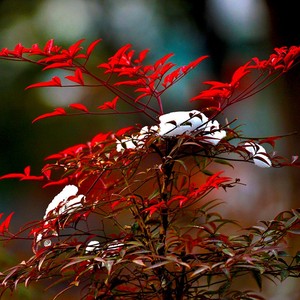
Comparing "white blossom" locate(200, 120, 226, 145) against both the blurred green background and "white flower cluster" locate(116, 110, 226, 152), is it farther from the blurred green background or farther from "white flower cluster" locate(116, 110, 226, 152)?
the blurred green background

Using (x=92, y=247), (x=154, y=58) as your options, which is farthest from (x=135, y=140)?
(x=154, y=58)

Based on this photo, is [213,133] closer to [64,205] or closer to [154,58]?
[64,205]

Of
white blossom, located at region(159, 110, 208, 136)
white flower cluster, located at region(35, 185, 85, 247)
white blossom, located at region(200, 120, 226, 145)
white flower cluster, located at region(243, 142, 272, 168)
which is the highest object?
white blossom, located at region(159, 110, 208, 136)

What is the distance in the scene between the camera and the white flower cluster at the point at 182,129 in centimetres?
103

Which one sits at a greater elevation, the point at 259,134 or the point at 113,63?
the point at 113,63

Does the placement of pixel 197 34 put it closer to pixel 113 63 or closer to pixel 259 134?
pixel 259 134

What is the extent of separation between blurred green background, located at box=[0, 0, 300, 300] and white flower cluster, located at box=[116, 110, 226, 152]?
30.2 inches

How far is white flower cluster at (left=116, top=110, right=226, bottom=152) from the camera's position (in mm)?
1030

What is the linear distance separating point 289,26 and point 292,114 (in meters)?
0.28

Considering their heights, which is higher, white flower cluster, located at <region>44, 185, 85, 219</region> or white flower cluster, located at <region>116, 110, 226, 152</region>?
white flower cluster, located at <region>116, 110, 226, 152</region>

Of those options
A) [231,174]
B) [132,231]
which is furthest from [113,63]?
[231,174]

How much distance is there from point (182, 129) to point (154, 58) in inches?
35.5

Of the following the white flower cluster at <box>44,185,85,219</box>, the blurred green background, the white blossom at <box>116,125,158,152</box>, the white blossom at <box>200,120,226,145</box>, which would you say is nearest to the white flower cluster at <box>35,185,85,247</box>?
the white flower cluster at <box>44,185,85,219</box>

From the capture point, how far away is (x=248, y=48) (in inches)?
73.4
